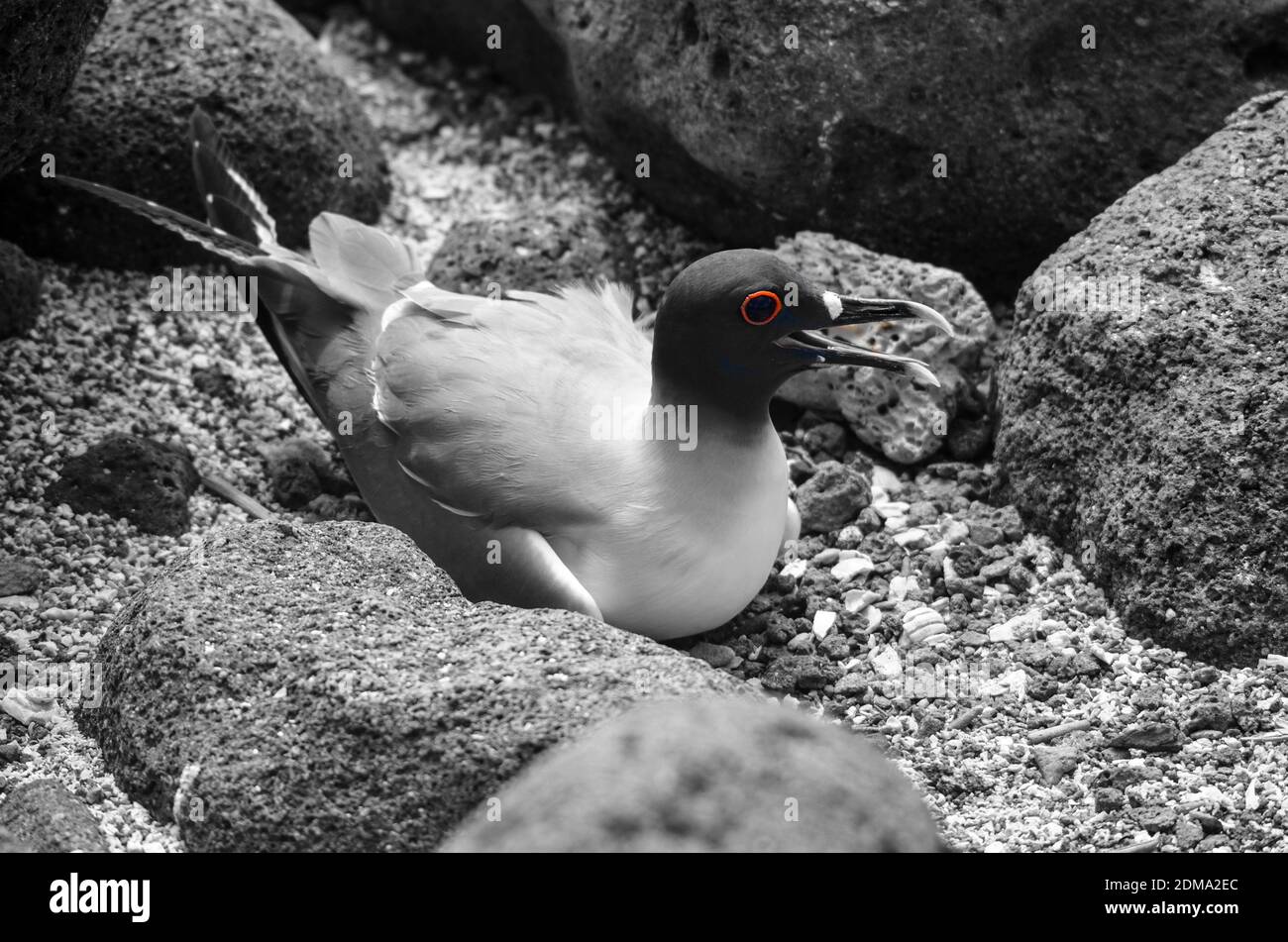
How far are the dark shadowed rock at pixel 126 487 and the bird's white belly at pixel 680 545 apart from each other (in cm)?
139

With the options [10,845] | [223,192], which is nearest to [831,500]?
[223,192]

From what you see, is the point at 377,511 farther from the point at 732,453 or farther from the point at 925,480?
the point at 925,480

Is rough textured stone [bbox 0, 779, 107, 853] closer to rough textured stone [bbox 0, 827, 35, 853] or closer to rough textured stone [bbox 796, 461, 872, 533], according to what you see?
rough textured stone [bbox 0, 827, 35, 853]

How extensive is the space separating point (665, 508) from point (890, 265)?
1.50m

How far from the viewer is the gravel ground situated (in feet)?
12.9

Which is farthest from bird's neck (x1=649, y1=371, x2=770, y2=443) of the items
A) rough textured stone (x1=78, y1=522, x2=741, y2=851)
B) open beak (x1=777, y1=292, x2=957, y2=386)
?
rough textured stone (x1=78, y1=522, x2=741, y2=851)

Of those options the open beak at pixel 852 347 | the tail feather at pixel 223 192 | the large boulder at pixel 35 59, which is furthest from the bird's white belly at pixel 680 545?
the large boulder at pixel 35 59

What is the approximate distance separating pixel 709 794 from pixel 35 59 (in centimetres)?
291

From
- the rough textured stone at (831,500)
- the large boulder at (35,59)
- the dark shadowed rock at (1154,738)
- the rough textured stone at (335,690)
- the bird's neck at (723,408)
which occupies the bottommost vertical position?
the dark shadowed rock at (1154,738)

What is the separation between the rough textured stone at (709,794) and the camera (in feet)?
9.88

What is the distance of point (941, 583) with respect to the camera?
4.83 m

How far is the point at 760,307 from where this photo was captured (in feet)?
14.3

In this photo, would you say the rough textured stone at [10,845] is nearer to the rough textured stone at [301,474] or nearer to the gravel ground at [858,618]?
the gravel ground at [858,618]

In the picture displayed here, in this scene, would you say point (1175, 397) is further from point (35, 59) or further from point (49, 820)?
point (35, 59)
